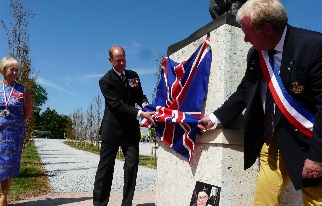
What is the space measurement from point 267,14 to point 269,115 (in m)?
0.67

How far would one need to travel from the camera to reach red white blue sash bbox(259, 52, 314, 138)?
203 cm

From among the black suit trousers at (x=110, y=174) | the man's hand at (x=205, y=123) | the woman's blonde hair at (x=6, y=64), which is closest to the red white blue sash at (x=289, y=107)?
the man's hand at (x=205, y=123)

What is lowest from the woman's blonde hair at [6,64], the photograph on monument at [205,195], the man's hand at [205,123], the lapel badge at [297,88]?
the photograph on monument at [205,195]

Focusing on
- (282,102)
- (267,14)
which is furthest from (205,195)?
(267,14)

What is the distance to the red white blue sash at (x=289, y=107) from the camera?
2.03 m

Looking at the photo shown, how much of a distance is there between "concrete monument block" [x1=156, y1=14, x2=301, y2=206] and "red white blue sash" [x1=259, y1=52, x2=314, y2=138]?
906 millimetres

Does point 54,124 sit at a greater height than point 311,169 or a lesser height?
greater

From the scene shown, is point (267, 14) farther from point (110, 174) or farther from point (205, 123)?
point (110, 174)

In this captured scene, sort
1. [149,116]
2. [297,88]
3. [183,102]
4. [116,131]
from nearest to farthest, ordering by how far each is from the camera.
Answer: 1. [297,88]
2. [183,102]
3. [149,116]
4. [116,131]

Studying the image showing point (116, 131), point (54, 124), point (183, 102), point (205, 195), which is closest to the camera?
point (205, 195)

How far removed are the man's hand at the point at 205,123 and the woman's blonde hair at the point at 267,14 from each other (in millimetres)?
1050

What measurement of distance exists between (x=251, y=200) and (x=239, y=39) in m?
1.44

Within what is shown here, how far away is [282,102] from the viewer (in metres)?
2.10

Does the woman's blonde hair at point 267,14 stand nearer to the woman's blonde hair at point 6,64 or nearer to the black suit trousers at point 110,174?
the black suit trousers at point 110,174
